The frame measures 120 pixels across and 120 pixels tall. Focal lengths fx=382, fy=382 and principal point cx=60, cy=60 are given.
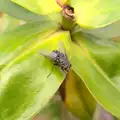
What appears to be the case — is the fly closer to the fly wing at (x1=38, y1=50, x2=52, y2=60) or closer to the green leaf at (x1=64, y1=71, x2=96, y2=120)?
the fly wing at (x1=38, y1=50, x2=52, y2=60)

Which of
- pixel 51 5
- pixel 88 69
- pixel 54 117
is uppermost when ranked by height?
pixel 51 5

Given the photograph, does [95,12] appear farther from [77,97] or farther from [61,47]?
[77,97]

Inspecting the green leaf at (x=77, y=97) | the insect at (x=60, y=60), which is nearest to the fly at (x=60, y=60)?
the insect at (x=60, y=60)

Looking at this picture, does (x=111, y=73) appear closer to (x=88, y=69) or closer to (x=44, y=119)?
(x=88, y=69)

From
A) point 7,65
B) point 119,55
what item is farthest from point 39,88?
point 119,55

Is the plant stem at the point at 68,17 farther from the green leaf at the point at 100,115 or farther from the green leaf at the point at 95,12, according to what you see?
the green leaf at the point at 100,115
